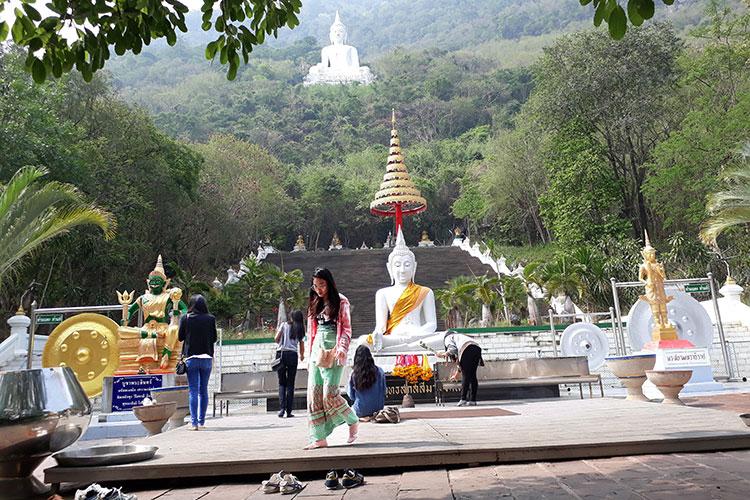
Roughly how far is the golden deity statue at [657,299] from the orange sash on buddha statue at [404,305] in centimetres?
377

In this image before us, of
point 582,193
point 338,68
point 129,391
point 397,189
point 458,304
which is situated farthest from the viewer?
point 338,68

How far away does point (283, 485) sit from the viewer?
330 cm

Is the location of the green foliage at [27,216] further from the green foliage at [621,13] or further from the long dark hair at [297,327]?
the green foliage at [621,13]

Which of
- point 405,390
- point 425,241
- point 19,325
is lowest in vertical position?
point 405,390

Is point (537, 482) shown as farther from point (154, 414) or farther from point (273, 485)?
point (154, 414)

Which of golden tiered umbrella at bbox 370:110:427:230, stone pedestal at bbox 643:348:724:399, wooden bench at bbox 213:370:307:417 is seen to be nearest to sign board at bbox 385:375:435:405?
wooden bench at bbox 213:370:307:417

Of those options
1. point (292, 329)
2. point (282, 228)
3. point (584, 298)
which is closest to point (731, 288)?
point (584, 298)

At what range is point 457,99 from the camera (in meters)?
64.9

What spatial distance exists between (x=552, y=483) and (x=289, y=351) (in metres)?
5.16

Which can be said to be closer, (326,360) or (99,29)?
(99,29)

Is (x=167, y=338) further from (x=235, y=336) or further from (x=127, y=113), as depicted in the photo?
(x=127, y=113)

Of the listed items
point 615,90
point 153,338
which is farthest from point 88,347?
point 615,90

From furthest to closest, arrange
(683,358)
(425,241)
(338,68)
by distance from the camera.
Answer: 1. (338,68)
2. (425,241)
3. (683,358)

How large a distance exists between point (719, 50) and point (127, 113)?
22.2 m
